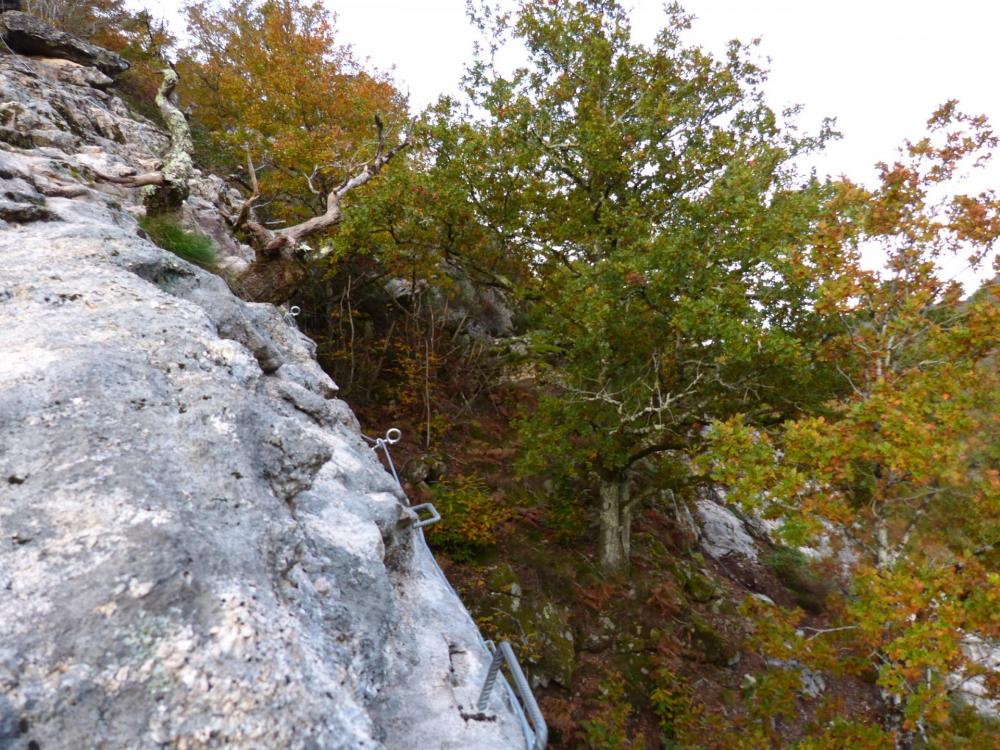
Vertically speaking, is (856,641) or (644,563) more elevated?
(856,641)

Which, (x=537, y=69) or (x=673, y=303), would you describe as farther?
(x=537, y=69)

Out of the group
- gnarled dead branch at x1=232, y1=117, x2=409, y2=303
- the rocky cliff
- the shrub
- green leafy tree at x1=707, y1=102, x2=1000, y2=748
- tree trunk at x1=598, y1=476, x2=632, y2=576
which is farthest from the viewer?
tree trunk at x1=598, y1=476, x2=632, y2=576

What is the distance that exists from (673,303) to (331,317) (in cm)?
933

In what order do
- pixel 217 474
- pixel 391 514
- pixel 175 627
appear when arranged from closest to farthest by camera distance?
pixel 175 627 → pixel 217 474 → pixel 391 514

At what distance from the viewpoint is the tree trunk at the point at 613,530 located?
1200 centimetres

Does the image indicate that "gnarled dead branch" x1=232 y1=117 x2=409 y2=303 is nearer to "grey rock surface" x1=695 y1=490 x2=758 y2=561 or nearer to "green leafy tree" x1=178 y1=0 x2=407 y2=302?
"green leafy tree" x1=178 y1=0 x2=407 y2=302

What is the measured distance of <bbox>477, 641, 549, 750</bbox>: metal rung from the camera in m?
2.54

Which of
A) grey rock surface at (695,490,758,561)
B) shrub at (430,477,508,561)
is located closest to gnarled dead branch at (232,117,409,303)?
shrub at (430,477,508,561)

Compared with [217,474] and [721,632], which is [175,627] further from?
[721,632]

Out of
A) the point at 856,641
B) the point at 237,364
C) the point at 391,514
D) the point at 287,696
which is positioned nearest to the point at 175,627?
the point at 287,696

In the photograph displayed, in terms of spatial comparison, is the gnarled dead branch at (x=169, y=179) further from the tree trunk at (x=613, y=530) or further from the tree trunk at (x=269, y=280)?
the tree trunk at (x=613, y=530)

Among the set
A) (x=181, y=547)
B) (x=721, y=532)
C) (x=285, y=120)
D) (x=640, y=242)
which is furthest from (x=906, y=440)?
(x=285, y=120)

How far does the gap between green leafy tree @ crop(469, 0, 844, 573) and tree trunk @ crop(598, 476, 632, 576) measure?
0.12 ft

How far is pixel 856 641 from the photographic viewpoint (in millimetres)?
7477
